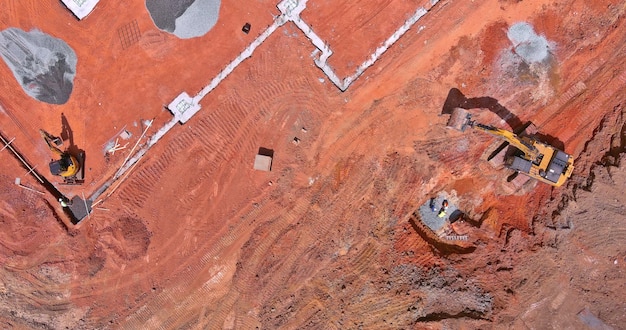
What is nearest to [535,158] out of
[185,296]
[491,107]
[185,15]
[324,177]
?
[491,107]

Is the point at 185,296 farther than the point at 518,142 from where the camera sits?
Yes

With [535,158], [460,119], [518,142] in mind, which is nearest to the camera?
[518,142]

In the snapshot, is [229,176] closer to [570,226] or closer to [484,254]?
[484,254]

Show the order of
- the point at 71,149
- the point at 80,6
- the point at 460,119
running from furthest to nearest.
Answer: the point at 71,149
the point at 80,6
the point at 460,119

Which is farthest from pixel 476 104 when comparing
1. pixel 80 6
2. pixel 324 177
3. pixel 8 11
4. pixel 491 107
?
pixel 8 11

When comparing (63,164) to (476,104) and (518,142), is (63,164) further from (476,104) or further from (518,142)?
(518,142)

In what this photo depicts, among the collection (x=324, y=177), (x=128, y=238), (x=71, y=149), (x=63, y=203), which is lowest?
(x=324, y=177)

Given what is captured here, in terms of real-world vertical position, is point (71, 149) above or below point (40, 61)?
below

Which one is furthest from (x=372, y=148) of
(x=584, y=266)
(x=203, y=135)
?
(x=584, y=266)
